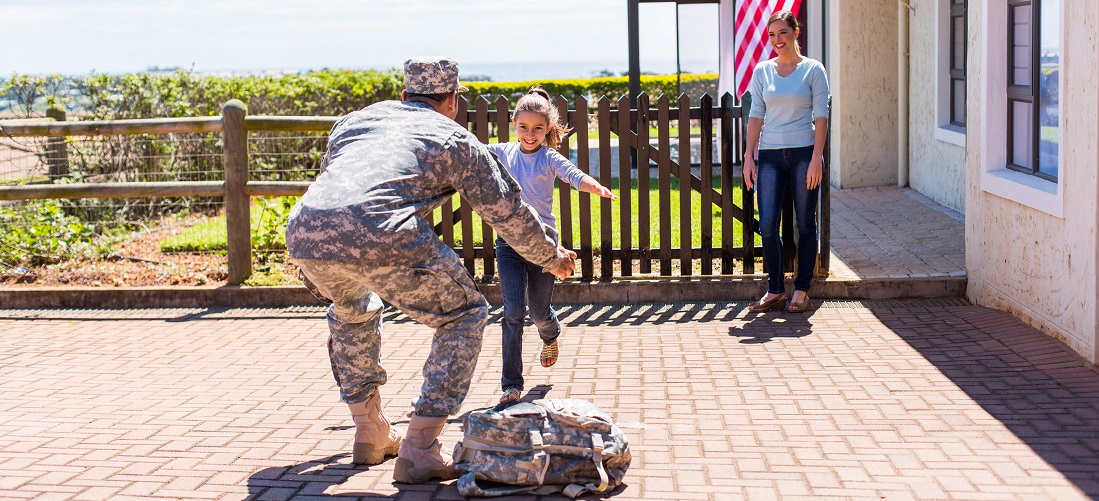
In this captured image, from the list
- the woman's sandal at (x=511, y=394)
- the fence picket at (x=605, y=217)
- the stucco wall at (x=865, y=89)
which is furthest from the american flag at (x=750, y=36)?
the woman's sandal at (x=511, y=394)

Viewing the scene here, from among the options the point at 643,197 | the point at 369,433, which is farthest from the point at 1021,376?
the point at 369,433

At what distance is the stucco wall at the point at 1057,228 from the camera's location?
251 inches

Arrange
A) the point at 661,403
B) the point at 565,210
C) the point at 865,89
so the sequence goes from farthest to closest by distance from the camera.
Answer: the point at 865,89
the point at 565,210
the point at 661,403

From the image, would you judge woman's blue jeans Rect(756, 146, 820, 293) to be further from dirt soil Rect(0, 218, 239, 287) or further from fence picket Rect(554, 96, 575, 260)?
dirt soil Rect(0, 218, 239, 287)

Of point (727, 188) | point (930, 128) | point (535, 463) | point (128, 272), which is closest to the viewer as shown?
point (535, 463)

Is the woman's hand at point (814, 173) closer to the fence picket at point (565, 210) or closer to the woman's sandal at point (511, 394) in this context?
the fence picket at point (565, 210)

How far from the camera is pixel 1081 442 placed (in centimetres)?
504

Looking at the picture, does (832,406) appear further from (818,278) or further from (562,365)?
(818,278)

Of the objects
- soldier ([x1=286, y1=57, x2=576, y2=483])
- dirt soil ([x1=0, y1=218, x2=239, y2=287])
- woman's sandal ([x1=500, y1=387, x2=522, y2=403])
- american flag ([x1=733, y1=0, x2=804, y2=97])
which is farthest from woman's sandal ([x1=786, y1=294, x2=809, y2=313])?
american flag ([x1=733, y1=0, x2=804, y2=97])

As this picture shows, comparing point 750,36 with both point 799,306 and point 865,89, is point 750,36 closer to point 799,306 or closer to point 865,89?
point 865,89

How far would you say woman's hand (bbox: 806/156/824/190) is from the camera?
7730mm

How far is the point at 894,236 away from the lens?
10.1 m

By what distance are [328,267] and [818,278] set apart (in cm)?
480

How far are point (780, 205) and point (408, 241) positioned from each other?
4082mm
